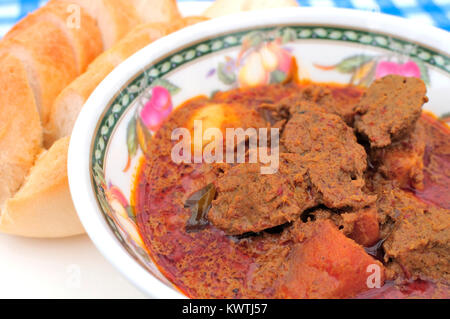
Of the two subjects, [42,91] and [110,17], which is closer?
[42,91]

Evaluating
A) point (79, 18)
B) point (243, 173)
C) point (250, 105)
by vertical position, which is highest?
point (79, 18)

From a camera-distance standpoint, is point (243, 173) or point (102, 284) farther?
point (102, 284)

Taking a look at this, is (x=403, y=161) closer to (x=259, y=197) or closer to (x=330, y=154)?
(x=330, y=154)

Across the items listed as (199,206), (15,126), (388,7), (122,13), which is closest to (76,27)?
(122,13)

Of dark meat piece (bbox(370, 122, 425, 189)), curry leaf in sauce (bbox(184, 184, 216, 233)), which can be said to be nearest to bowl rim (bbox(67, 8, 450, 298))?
curry leaf in sauce (bbox(184, 184, 216, 233))

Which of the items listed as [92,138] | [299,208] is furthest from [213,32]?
[299,208]
